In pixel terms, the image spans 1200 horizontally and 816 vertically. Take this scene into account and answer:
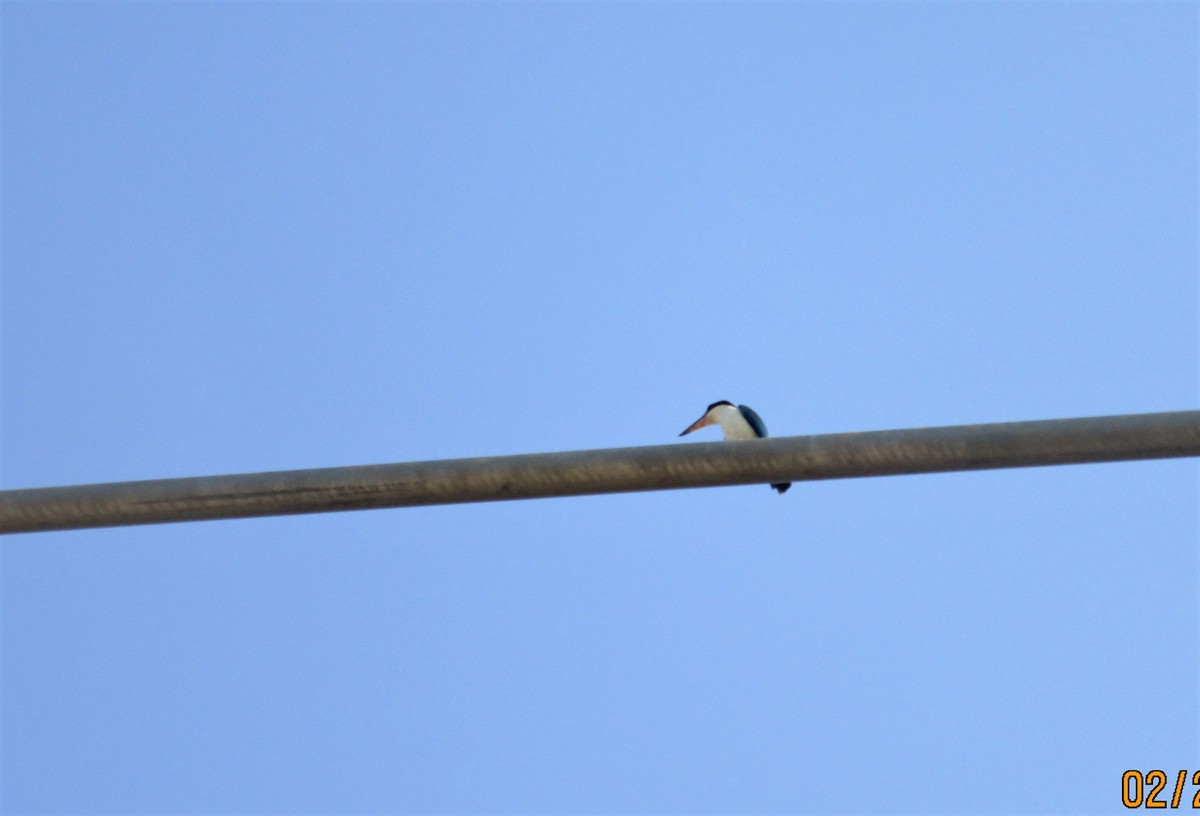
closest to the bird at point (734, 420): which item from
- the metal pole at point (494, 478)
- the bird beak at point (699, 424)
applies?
the bird beak at point (699, 424)

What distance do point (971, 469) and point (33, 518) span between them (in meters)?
2.05

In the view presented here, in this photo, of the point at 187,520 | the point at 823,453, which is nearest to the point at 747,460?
the point at 823,453

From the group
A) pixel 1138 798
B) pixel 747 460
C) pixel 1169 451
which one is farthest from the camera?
pixel 1138 798

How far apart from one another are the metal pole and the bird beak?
678 centimetres

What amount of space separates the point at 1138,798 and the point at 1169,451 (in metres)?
3.83

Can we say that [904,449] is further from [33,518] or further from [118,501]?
[33,518]

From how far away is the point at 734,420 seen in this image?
366 inches

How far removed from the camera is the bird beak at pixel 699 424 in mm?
9664

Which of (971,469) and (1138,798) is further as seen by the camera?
(1138,798)

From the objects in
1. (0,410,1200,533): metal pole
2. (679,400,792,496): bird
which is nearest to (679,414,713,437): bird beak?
(679,400,792,496): bird

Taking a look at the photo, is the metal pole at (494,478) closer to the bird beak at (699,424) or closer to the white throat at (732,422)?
the white throat at (732,422)

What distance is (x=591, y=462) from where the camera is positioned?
9.35ft

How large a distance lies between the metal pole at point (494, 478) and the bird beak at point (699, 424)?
6782 mm

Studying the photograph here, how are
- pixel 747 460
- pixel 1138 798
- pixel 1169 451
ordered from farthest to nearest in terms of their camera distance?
pixel 1138 798, pixel 747 460, pixel 1169 451
